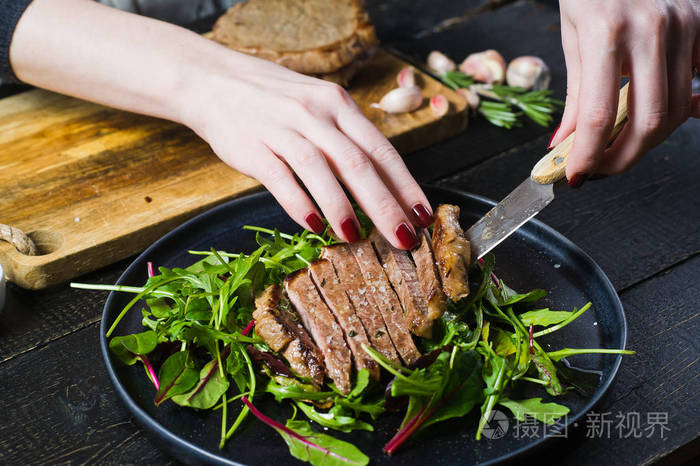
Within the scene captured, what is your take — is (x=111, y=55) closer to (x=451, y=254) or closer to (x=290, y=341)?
(x=290, y=341)

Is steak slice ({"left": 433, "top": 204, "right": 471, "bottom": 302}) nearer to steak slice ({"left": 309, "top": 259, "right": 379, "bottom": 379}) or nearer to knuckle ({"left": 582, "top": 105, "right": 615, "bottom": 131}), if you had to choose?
steak slice ({"left": 309, "top": 259, "right": 379, "bottom": 379})

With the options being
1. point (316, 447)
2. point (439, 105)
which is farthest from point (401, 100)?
point (316, 447)

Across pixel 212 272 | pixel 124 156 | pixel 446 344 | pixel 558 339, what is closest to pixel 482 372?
pixel 446 344

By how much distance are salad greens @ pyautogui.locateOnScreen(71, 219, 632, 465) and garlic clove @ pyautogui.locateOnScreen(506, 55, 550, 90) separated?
155 centimetres

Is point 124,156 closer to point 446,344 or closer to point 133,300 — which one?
point 133,300

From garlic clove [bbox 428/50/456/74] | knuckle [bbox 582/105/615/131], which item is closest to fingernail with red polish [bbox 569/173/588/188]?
knuckle [bbox 582/105/615/131]

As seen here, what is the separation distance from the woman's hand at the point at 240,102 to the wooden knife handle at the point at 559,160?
34cm

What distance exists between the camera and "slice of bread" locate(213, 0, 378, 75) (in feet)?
9.84

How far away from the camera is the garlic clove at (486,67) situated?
10.7 ft

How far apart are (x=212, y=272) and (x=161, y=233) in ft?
1.85

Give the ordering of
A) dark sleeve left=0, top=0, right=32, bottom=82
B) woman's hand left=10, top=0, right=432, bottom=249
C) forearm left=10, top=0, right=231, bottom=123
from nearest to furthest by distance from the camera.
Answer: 1. woman's hand left=10, top=0, right=432, bottom=249
2. forearm left=10, top=0, right=231, bottom=123
3. dark sleeve left=0, top=0, right=32, bottom=82

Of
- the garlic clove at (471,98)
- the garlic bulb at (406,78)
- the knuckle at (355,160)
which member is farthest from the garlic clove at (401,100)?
the knuckle at (355,160)

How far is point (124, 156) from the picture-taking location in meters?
2.71

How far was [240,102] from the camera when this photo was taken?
7.41 feet
